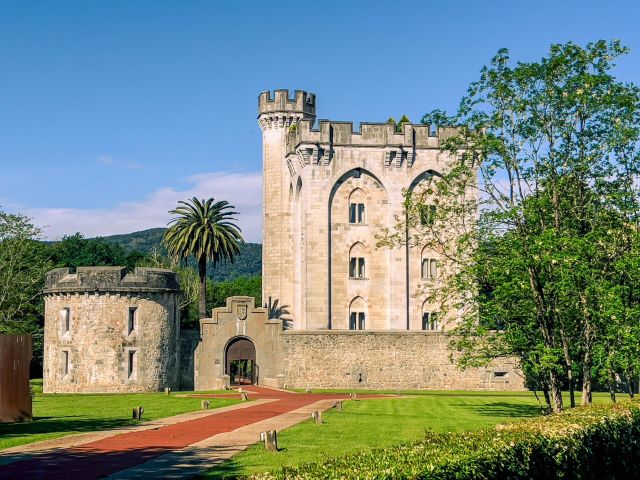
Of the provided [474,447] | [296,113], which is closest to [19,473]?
[474,447]

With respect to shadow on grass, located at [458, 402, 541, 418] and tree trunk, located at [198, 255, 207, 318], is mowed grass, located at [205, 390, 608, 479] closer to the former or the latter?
shadow on grass, located at [458, 402, 541, 418]

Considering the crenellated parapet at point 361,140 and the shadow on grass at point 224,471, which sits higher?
the crenellated parapet at point 361,140

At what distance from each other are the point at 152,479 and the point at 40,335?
5489cm

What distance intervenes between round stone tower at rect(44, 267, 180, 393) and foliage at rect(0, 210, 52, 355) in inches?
448

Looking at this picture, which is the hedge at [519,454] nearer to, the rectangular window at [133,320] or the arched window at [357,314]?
the rectangular window at [133,320]

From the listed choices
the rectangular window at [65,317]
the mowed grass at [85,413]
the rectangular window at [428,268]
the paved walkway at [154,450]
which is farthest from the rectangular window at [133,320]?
the paved walkway at [154,450]

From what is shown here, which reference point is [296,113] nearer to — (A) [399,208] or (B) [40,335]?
(A) [399,208]

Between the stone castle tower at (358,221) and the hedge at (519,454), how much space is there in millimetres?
40468

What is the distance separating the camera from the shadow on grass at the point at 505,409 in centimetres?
3611

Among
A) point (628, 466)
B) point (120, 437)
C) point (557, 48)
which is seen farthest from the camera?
point (557, 48)

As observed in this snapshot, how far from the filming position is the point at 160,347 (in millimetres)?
57438

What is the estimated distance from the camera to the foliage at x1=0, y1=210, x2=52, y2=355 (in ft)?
224

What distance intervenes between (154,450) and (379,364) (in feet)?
117

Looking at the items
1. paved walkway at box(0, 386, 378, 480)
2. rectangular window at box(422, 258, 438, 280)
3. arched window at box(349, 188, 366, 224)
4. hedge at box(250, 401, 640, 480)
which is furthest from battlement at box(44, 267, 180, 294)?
hedge at box(250, 401, 640, 480)
